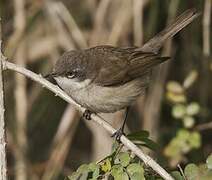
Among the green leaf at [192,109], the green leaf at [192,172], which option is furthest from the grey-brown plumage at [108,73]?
the green leaf at [192,172]

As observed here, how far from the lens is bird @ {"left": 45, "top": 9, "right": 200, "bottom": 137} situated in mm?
3766

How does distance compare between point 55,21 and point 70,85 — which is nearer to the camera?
point 70,85

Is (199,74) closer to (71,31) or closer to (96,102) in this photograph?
(71,31)

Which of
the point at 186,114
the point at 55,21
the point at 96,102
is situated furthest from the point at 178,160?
the point at 55,21

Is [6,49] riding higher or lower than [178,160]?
higher

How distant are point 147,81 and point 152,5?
1138 mm

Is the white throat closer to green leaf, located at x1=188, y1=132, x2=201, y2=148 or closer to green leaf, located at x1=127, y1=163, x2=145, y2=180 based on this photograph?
green leaf, located at x1=188, y1=132, x2=201, y2=148

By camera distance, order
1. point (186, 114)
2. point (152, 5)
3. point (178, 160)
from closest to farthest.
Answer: point (186, 114) < point (178, 160) < point (152, 5)

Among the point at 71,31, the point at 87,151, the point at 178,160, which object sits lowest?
the point at 178,160

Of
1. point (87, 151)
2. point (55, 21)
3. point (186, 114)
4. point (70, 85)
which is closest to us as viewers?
point (70, 85)

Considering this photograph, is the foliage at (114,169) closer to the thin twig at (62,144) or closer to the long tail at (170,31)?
the long tail at (170,31)

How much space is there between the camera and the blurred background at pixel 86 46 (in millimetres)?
5176

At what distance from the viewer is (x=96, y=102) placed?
3773 mm

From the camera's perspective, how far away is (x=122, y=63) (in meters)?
4.22
